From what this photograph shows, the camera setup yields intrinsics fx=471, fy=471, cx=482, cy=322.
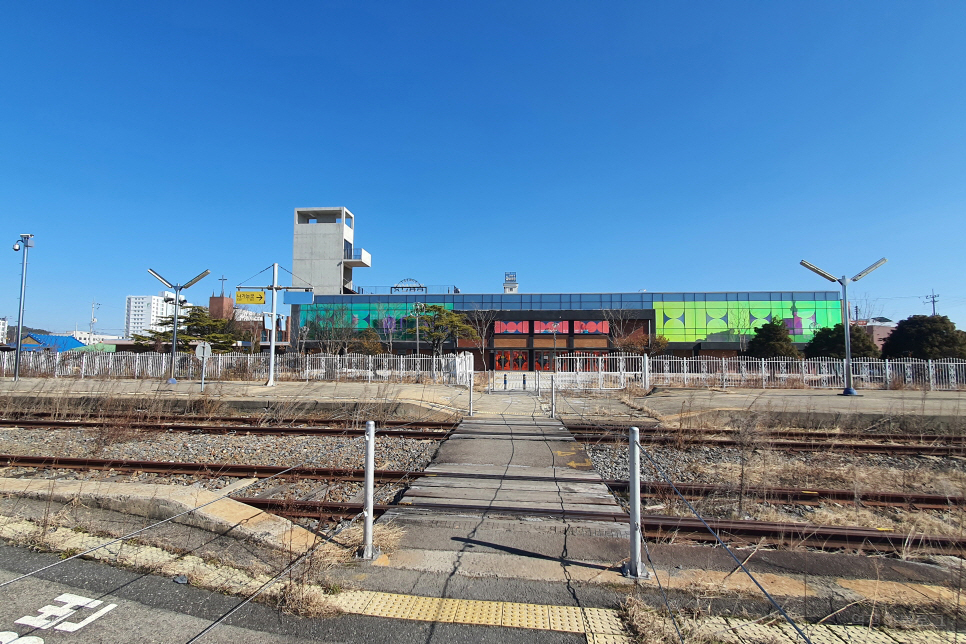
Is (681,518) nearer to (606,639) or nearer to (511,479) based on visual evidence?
(511,479)

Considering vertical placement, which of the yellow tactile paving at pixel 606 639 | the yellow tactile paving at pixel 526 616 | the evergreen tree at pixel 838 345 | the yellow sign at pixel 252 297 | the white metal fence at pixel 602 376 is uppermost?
the yellow sign at pixel 252 297

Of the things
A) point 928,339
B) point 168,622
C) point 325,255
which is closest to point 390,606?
point 168,622

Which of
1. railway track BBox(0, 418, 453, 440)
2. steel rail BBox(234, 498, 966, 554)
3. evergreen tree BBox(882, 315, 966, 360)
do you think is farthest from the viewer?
evergreen tree BBox(882, 315, 966, 360)

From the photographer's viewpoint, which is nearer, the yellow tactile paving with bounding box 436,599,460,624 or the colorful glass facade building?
the yellow tactile paving with bounding box 436,599,460,624

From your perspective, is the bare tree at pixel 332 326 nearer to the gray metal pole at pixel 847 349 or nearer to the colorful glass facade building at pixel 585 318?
the colorful glass facade building at pixel 585 318

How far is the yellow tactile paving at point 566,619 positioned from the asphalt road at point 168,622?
90 millimetres

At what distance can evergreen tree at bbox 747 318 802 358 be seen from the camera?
127ft

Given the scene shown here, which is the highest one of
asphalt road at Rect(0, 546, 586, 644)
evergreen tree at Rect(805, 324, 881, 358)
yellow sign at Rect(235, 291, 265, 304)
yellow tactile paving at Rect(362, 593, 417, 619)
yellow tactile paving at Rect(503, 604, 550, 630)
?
yellow sign at Rect(235, 291, 265, 304)

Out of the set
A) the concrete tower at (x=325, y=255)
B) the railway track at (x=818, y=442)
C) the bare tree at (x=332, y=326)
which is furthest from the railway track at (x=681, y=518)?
the concrete tower at (x=325, y=255)

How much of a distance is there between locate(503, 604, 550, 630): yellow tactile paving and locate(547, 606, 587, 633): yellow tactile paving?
41 mm

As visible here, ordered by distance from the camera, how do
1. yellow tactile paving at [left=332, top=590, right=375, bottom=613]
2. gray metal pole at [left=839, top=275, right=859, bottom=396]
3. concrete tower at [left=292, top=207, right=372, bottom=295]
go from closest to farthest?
yellow tactile paving at [left=332, top=590, right=375, bottom=613] < gray metal pole at [left=839, top=275, right=859, bottom=396] < concrete tower at [left=292, top=207, right=372, bottom=295]

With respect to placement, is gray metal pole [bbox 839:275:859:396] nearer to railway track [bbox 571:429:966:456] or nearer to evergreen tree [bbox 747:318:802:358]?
railway track [bbox 571:429:966:456]

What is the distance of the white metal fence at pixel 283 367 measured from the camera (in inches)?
1138

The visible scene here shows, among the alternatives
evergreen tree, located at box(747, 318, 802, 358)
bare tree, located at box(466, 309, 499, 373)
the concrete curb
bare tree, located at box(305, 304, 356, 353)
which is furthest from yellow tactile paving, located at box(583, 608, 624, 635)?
bare tree, located at box(466, 309, 499, 373)
